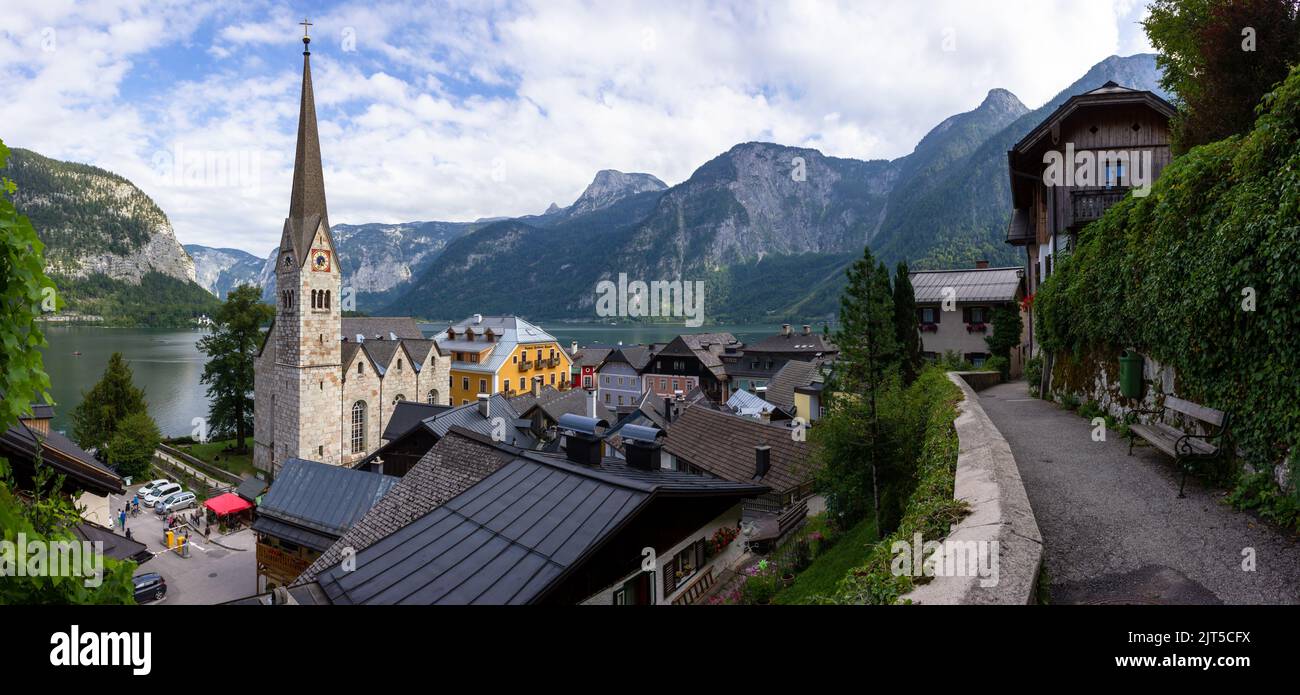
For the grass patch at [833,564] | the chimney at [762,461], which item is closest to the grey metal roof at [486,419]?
the chimney at [762,461]

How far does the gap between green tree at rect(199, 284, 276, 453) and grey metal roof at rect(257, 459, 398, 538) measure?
32.9 metres

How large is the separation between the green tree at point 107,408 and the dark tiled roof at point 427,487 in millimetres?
35417

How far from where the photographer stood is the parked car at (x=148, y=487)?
34656 millimetres

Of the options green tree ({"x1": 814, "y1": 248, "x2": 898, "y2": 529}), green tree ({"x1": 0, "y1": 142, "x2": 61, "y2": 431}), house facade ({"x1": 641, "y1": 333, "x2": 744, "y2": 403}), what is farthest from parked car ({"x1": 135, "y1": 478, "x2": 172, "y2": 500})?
house facade ({"x1": 641, "y1": 333, "x2": 744, "y2": 403})

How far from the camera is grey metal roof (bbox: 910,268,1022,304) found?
32719 mm

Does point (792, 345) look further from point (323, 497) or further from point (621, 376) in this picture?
point (323, 497)

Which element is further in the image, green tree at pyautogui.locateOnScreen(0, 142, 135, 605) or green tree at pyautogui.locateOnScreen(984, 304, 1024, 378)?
green tree at pyautogui.locateOnScreen(984, 304, 1024, 378)

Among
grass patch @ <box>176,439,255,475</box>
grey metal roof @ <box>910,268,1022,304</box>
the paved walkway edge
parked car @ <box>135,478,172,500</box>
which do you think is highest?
grey metal roof @ <box>910,268,1022,304</box>

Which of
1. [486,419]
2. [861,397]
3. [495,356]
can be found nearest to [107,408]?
[486,419]

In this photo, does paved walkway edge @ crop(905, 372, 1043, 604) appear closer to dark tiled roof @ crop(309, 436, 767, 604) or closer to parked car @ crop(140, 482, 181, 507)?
dark tiled roof @ crop(309, 436, 767, 604)

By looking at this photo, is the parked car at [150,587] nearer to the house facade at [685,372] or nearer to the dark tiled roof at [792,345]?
the house facade at [685,372]
